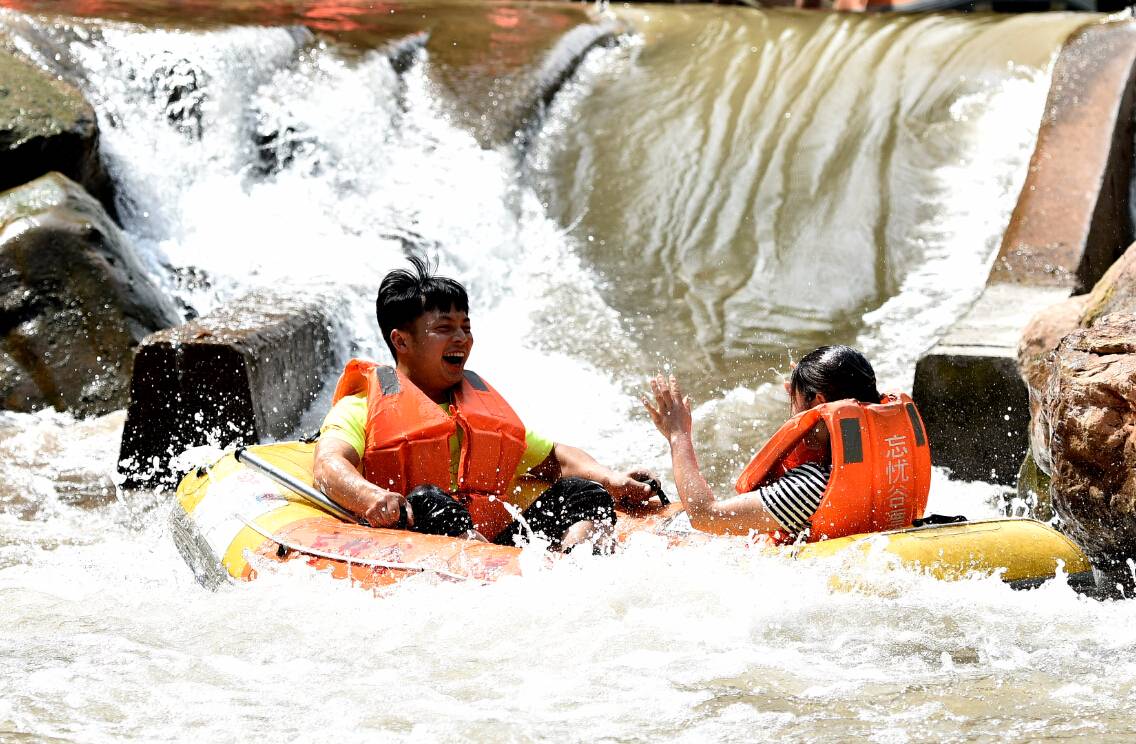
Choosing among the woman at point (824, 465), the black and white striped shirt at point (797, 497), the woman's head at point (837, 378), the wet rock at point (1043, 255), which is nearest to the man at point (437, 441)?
the woman at point (824, 465)

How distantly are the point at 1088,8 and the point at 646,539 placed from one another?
10512 mm

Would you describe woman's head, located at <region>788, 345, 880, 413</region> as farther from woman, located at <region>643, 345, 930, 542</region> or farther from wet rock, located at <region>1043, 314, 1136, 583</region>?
wet rock, located at <region>1043, 314, 1136, 583</region>

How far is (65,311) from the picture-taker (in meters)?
7.20

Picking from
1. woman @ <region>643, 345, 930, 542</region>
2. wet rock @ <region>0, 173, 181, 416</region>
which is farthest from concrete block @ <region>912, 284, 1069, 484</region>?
wet rock @ <region>0, 173, 181, 416</region>

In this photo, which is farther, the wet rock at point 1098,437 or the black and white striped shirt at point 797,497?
the wet rock at point 1098,437

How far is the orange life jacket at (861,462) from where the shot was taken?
3.87 metres

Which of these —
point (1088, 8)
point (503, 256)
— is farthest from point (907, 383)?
point (1088, 8)

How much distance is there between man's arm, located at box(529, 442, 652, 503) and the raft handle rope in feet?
2.46

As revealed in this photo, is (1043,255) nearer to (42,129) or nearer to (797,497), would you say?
(797,497)

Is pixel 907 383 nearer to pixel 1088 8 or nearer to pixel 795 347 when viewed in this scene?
pixel 795 347

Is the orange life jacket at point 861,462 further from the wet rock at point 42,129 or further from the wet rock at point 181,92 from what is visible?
the wet rock at point 181,92

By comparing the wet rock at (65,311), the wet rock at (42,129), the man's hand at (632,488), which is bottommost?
the wet rock at (65,311)

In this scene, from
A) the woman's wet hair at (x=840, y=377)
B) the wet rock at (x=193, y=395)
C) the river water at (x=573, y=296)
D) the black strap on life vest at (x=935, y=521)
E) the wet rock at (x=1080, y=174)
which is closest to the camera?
the river water at (x=573, y=296)

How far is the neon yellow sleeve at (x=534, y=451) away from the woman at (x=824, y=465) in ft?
2.54
